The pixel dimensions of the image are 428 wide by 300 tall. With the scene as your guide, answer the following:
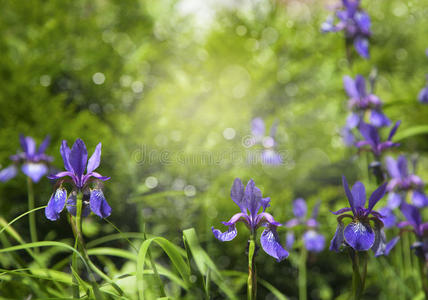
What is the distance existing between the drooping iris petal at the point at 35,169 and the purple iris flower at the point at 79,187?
0.78m

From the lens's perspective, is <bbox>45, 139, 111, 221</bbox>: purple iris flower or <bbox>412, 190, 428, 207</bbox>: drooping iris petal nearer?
<bbox>45, 139, 111, 221</bbox>: purple iris flower

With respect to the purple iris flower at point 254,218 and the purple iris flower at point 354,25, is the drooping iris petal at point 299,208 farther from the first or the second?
the purple iris flower at point 254,218

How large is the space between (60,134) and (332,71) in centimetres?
229

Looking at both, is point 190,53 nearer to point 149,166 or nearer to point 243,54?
point 243,54

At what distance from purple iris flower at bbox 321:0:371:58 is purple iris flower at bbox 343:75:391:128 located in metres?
0.21

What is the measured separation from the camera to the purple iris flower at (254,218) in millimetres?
878

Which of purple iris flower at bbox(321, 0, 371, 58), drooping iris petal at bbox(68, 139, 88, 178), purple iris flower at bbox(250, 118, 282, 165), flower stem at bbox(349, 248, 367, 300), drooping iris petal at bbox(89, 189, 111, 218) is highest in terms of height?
purple iris flower at bbox(321, 0, 371, 58)

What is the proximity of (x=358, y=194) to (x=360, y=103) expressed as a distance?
87 cm

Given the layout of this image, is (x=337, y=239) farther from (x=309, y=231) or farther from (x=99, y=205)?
(x=309, y=231)

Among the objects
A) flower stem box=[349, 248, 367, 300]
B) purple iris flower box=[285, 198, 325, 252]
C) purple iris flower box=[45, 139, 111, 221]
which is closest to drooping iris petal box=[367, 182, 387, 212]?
flower stem box=[349, 248, 367, 300]

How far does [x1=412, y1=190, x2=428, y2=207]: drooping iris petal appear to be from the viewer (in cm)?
154

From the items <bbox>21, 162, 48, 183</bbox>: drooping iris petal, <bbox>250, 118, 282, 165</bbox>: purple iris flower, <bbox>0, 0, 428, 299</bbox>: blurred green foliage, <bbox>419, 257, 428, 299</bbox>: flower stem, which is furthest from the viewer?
<bbox>0, 0, 428, 299</bbox>: blurred green foliage

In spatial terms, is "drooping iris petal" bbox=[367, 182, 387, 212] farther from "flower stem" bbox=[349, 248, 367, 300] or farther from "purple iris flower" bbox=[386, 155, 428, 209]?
"purple iris flower" bbox=[386, 155, 428, 209]

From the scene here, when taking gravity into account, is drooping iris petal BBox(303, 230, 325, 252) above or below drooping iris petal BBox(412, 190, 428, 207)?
below
